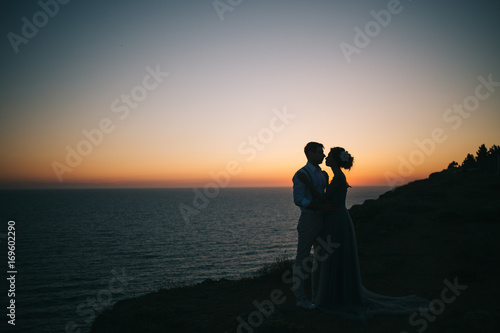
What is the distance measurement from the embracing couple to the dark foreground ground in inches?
15.4

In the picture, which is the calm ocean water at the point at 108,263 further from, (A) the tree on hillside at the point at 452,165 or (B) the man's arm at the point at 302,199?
(A) the tree on hillside at the point at 452,165

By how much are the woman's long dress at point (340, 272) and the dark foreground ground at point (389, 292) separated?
0.40m

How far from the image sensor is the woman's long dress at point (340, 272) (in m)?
6.04

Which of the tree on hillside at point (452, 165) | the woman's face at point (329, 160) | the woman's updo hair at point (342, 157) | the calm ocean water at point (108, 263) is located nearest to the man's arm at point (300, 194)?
the woman's face at point (329, 160)

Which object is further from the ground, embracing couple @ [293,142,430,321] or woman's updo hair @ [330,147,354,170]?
woman's updo hair @ [330,147,354,170]

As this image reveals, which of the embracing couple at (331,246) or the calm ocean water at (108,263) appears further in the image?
the calm ocean water at (108,263)

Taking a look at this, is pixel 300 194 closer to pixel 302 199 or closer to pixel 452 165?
pixel 302 199

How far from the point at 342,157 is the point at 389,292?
3816mm

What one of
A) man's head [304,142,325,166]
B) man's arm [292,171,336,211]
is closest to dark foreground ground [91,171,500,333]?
man's arm [292,171,336,211]

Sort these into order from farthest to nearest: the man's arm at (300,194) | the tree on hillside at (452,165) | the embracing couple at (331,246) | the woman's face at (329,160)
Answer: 1. the tree on hillside at (452,165)
2. the woman's face at (329,160)
3. the embracing couple at (331,246)
4. the man's arm at (300,194)

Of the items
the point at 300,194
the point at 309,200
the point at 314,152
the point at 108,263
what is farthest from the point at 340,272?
the point at 108,263

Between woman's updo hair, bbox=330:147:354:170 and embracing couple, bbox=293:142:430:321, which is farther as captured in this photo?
woman's updo hair, bbox=330:147:354:170

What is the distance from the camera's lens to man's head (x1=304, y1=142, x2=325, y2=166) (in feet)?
19.6

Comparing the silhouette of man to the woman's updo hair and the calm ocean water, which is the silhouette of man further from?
the calm ocean water
